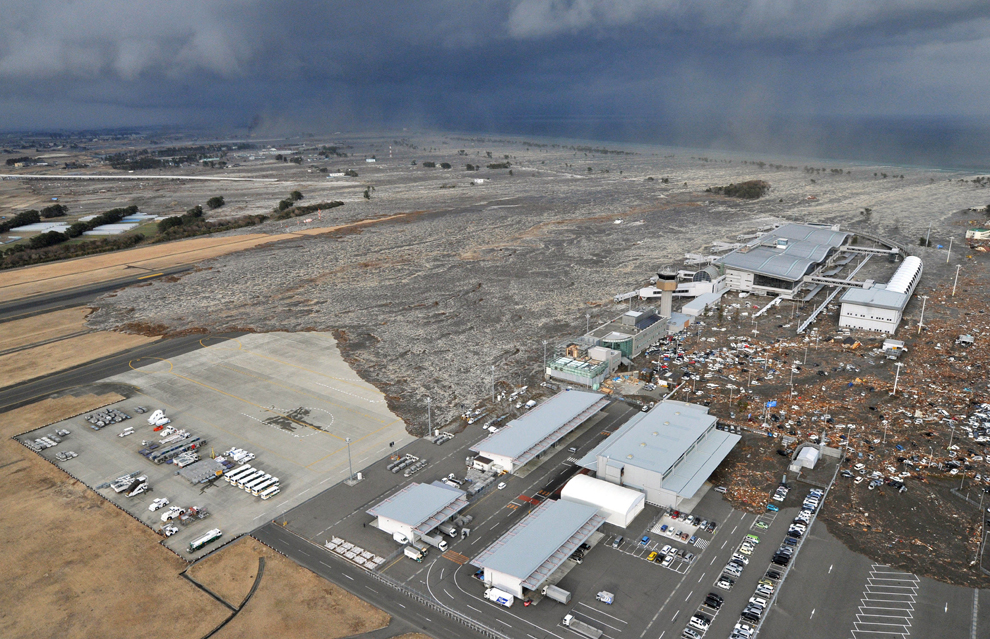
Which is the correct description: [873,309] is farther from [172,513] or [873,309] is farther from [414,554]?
[172,513]

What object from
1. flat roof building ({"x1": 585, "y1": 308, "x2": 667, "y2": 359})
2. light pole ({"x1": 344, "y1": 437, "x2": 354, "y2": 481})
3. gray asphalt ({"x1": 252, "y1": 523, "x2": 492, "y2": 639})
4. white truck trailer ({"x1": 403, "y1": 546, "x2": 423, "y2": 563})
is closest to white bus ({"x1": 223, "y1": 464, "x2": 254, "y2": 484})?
gray asphalt ({"x1": 252, "y1": 523, "x2": 492, "y2": 639})

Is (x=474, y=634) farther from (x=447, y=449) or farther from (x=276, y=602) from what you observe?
(x=447, y=449)

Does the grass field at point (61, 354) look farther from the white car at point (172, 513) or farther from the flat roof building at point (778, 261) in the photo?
the flat roof building at point (778, 261)

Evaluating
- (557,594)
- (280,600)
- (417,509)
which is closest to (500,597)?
(557,594)

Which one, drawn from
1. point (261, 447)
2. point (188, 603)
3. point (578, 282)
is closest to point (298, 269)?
point (578, 282)

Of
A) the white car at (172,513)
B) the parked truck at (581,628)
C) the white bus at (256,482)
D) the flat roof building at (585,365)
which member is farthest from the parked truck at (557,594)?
the flat roof building at (585,365)

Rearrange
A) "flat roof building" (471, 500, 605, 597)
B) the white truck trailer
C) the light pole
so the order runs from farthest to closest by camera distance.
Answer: the light pole → the white truck trailer → "flat roof building" (471, 500, 605, 597)

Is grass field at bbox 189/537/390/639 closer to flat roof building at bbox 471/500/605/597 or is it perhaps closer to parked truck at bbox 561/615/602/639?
flat roof building at bbox 471/500/605/597
